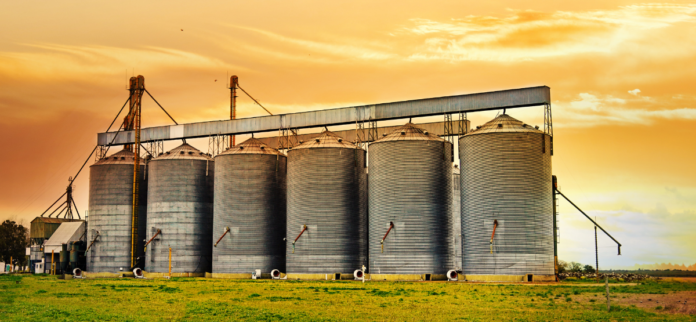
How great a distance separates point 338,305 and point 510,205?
101 feet

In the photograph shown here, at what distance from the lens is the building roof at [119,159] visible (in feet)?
321

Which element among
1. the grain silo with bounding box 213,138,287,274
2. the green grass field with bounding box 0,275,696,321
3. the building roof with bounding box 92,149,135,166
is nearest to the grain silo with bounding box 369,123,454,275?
the green grass field with bounding box 0,275,696,321

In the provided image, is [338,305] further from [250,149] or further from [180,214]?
[180,214]

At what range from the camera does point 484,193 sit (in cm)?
6756

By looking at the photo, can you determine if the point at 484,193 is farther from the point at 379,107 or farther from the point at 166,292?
the point at 166,292

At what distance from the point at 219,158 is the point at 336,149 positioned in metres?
17.6

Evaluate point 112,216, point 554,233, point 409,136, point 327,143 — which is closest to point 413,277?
point 554,233

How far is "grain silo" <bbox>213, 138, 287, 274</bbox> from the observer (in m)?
82.1

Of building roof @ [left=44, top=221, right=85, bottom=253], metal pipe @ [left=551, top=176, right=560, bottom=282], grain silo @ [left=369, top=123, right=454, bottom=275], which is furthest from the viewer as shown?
building roof @ [left=44, top=221, right=85, bottom=253]

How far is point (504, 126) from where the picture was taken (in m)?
69.0

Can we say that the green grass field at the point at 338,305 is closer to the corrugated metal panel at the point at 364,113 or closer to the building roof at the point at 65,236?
the corrugated metal panel at the point at 364,113

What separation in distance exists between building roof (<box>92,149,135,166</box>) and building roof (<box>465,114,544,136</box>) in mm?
55025

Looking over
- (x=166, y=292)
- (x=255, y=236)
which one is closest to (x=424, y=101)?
(x=255, y=236)

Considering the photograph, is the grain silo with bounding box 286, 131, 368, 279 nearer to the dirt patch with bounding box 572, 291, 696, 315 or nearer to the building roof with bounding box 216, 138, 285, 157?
the building roof with bounding box 216, 138, 285, 157
